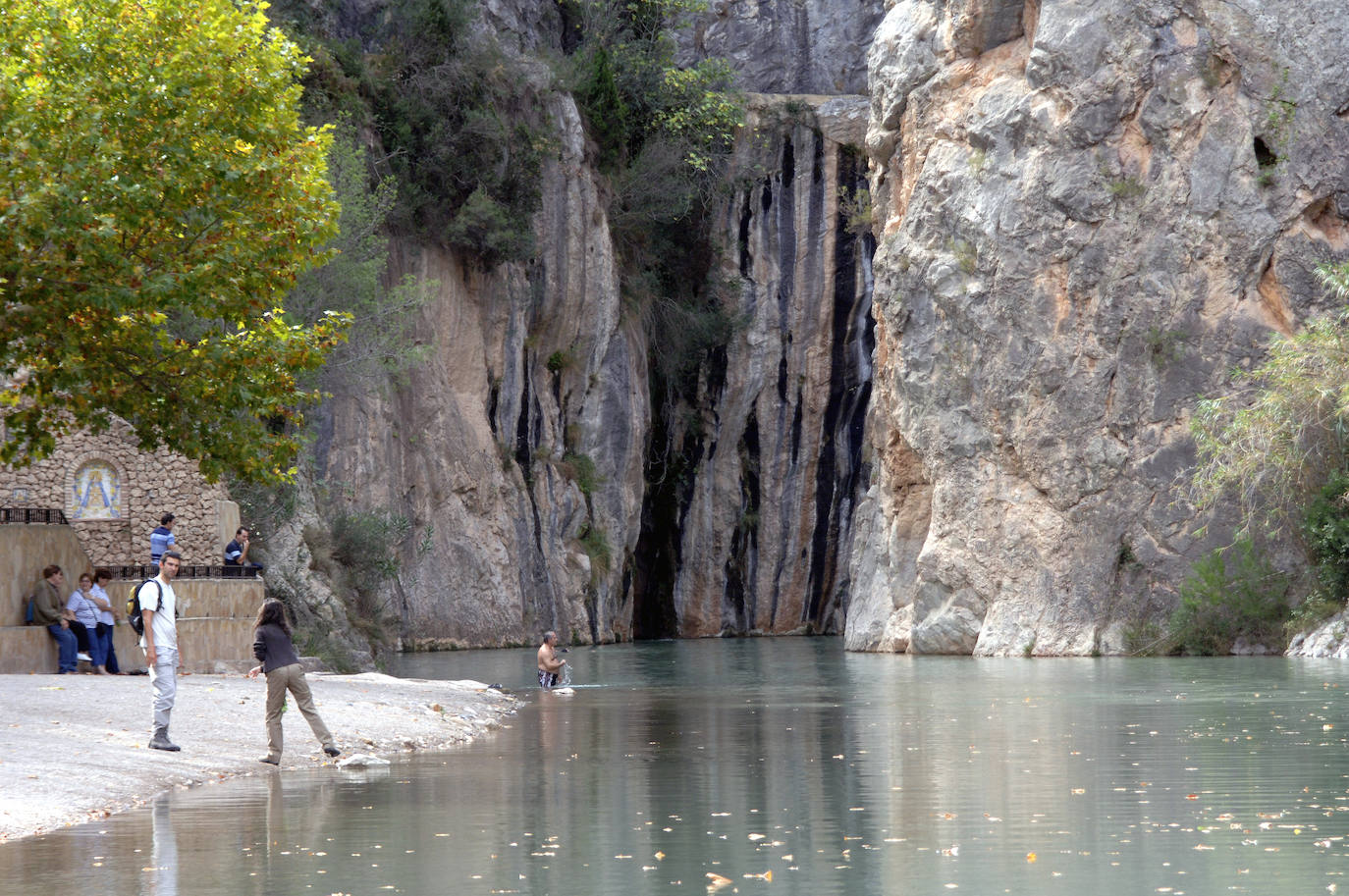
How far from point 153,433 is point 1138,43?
75.5 feet

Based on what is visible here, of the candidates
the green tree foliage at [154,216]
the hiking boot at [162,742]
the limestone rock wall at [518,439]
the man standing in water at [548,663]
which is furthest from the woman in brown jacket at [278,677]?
the limestone rock wall at [518,439]

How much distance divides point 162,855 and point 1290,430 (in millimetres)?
23097

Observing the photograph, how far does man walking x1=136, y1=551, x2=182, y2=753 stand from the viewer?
14562 mm

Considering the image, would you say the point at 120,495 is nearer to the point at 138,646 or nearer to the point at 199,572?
the point at 199,572

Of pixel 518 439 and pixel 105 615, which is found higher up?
pixel 518 439

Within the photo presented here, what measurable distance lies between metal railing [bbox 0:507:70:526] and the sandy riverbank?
2.72m

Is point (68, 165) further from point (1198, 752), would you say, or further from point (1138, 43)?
point (1138, 43)

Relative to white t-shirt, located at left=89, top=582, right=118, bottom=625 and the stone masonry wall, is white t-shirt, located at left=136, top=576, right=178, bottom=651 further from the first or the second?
the stone masonry wall

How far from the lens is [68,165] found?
16078 mm

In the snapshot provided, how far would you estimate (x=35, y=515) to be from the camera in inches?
892

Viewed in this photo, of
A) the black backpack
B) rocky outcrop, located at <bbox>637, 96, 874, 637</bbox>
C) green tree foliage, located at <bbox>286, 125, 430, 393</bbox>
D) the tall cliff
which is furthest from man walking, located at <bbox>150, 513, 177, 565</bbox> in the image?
rocky outcrop, located at <bbox>637, 96, 874, 637</bbox>

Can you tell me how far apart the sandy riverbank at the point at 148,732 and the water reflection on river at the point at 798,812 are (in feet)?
1.51

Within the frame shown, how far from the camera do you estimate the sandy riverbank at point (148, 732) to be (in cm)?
1205

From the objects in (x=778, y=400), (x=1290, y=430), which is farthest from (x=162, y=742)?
(x=778, y=400)
